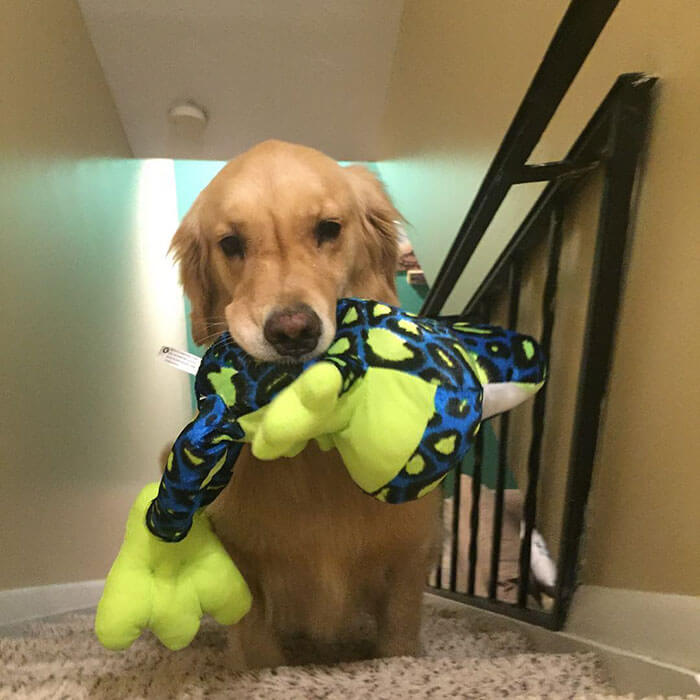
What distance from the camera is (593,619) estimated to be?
123 cm

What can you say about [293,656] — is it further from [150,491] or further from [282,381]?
[282,381]

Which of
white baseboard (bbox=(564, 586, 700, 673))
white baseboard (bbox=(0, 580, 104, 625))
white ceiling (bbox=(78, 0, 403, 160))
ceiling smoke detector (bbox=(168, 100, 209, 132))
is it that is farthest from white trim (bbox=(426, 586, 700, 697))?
ceiling smoke detector (bbox=(168, 100, 209, 132))

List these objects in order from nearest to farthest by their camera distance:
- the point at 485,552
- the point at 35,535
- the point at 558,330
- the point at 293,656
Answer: the point at 558,330 → the point at 293,656 → the point at 35,535 → the point at 485,552

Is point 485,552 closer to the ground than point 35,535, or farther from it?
closer to the ground

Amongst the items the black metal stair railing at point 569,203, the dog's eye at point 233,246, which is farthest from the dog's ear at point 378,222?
the dog's eye at point 233,246

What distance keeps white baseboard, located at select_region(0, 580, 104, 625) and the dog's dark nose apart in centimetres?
106

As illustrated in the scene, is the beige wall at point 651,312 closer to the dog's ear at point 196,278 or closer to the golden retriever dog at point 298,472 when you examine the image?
the golden retriever dog at point 298,472

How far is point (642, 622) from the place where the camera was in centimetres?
104

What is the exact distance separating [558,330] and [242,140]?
2244 mm

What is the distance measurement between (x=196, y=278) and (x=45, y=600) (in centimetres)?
106

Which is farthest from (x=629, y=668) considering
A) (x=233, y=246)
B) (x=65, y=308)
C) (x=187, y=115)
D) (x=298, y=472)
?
(x=187, y=115)

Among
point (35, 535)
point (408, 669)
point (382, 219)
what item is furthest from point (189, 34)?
point (408, 669)

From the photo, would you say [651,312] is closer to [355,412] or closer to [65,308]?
[355,412]

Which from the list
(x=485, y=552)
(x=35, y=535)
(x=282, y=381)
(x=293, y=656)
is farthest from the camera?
(x=485, y=552)
